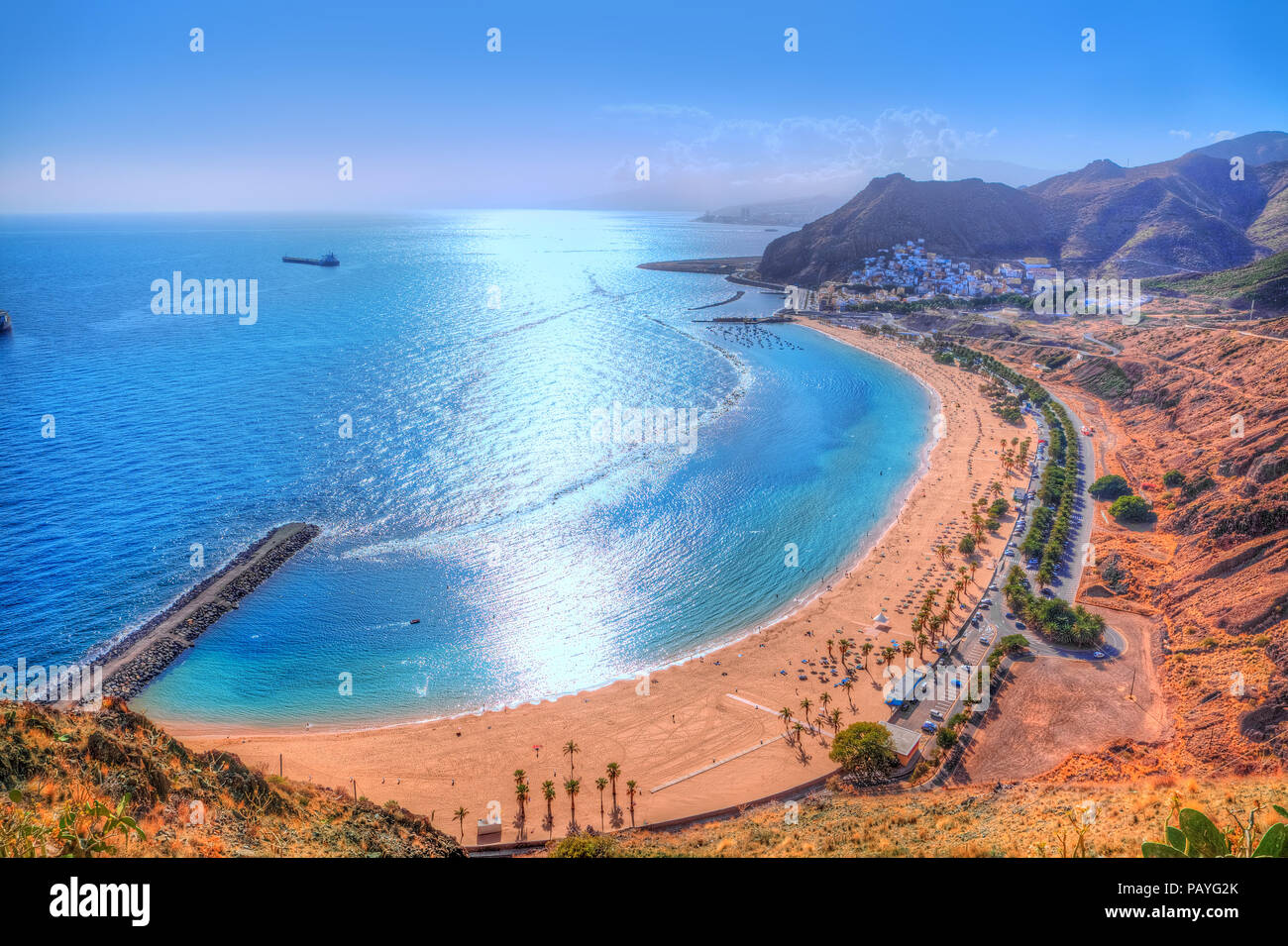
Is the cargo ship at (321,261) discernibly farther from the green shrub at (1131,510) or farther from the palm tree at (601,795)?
the green shrub at (1131,510)

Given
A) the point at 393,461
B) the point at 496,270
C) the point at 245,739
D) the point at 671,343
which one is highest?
the point at 496,270

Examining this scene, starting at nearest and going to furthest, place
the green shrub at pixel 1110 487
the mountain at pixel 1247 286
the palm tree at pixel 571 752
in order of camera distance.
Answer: the palm tree at pixel 571 752 < the green shrub at pixel 1110 487 < the mountain at pixel 1247 286

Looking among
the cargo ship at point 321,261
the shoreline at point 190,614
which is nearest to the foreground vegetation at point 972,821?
the shoreline at point 190,614

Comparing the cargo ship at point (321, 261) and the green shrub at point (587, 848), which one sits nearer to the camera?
the green shrub at point (587, 848)

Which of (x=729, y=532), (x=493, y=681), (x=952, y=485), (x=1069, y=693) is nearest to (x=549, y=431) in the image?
(x=729, y=532)

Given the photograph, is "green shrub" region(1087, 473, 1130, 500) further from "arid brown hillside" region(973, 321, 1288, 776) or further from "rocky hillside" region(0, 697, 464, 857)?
"rocky hillside" region(0, 697, 464, 857)
